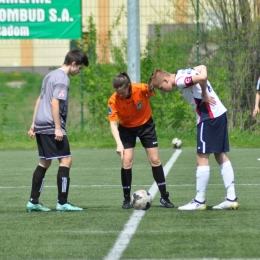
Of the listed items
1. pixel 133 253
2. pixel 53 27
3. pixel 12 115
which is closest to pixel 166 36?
pixel 53 27

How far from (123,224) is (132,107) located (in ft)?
5.81

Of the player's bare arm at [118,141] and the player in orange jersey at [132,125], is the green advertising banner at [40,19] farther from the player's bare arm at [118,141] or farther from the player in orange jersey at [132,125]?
the player's bare arm at [118,141]

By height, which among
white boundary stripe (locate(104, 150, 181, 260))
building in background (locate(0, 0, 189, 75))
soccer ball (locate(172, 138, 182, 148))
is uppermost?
building in background (locate(0, 0, 189, 75))

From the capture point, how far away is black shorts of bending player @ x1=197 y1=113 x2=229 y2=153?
8.39 metres

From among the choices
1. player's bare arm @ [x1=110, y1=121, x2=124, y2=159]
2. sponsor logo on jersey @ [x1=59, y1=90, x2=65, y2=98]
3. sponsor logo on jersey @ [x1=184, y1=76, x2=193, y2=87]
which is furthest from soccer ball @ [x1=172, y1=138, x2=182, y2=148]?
sponsor logo on jersey @ [x1=184, y1=76, x2=193, y2=87]

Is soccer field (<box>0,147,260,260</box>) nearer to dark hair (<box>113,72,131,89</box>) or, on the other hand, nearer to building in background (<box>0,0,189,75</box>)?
dark hair (<box>113,72,131,89</box>)

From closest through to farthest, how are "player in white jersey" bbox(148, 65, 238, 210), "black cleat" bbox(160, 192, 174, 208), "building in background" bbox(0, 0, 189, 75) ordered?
1. "player in white jersey" bbox(148, 65, 238, 210)
2. "black cleat" bbox(160, 192, 174, 208)
3. "building in background" bbox(0, 0, 189, 75)

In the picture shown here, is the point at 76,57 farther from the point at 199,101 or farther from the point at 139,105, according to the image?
the point at 199,101

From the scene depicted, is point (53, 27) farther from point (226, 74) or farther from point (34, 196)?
point (34, 196)

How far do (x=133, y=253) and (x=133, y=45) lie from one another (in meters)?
12.3

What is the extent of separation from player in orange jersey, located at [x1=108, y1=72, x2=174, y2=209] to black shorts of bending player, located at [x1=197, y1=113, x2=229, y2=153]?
2.73 ft

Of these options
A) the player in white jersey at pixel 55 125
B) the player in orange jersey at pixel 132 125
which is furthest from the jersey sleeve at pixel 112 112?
the player in white jersey at pixel 55 125

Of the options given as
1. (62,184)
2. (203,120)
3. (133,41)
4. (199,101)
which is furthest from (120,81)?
(133,41)

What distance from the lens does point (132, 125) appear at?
910cm
